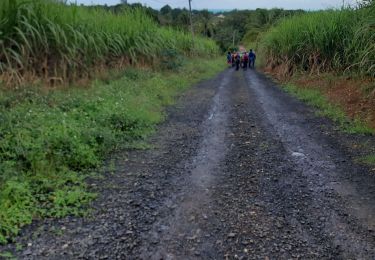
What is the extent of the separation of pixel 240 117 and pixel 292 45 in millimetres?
8893

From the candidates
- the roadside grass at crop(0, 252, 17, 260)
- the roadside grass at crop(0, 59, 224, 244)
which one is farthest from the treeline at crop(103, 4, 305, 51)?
the roadside grass at crop(0, 252, 17, 260)

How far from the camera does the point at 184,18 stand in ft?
172

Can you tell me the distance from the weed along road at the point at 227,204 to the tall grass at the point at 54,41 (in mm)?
3047

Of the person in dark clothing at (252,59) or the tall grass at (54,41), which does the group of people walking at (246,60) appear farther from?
the tall grass at (54,41)

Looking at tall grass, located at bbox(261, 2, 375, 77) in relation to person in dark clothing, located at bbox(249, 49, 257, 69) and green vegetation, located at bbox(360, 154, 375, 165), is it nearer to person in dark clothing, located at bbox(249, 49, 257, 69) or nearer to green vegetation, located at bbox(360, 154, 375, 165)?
green vegetation, located at bbox(360, 154, 375, 165)

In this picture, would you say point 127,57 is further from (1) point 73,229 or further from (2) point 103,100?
(1) point 73,229

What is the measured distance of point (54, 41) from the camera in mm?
7820

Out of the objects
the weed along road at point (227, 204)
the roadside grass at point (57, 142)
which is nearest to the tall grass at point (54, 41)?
the roadside grass at point (57, 142)

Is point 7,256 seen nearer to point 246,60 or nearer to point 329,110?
point 329,110

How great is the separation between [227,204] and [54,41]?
18.6 feet

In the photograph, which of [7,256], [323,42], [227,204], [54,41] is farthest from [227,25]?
[7,256]

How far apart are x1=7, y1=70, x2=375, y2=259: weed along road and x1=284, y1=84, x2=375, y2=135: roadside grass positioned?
0.37 m

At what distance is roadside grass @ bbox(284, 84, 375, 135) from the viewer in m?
6.64

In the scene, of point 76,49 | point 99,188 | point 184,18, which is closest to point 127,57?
point 76,49
